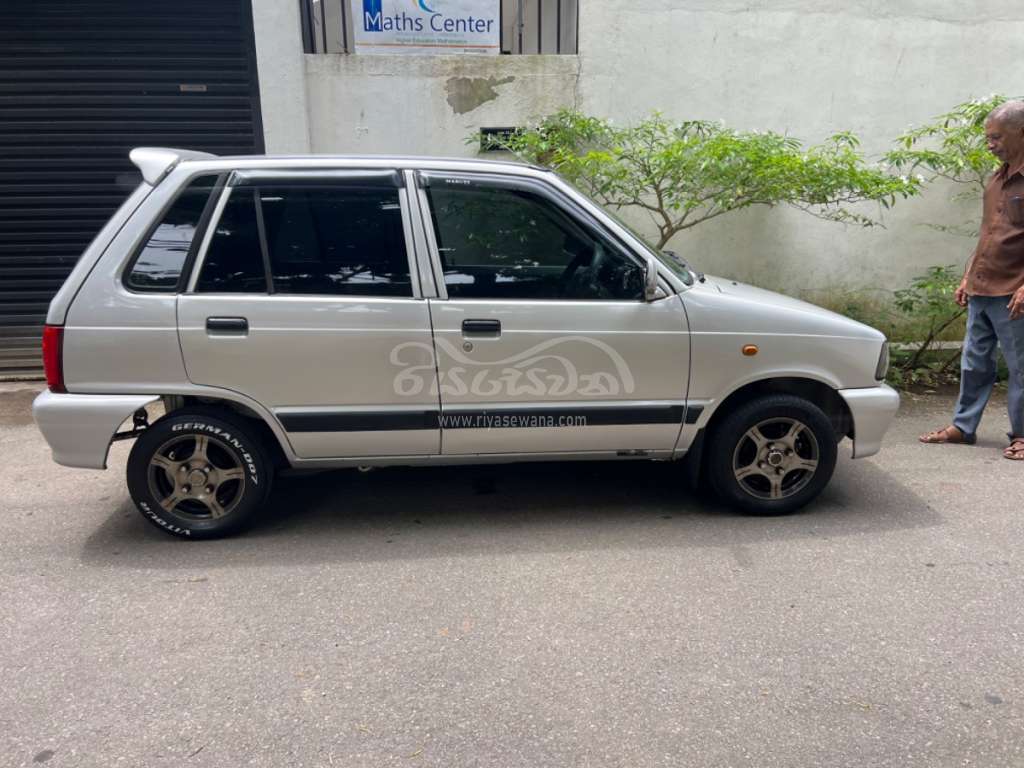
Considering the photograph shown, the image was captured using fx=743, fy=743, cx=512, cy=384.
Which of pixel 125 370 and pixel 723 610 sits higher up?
pixel 125 370

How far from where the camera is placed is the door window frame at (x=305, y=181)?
3510mm

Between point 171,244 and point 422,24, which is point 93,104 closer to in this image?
point 422,24

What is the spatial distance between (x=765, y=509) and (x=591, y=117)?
4134mm

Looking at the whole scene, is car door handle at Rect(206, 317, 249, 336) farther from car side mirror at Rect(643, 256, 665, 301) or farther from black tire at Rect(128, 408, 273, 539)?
car side mirror at Rect(643, 256, 665, 301)

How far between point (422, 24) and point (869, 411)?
517 centimetres

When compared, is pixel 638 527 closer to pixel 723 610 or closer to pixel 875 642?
pixel 723 610

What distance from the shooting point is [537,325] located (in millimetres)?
3619

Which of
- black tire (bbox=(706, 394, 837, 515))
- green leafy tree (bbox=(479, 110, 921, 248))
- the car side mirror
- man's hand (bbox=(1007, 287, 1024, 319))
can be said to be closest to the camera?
the car side mirror

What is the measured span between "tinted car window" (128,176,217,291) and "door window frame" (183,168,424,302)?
70 millimetres

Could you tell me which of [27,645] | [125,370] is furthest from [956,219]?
[27,645]

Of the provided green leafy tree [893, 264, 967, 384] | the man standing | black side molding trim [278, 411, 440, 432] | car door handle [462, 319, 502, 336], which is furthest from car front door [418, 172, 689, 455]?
green leafy tree [893, 264, 967, 384]

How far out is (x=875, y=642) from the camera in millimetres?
2855

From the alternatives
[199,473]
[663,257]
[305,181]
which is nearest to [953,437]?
[663,257]

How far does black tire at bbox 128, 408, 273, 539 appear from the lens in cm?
360
